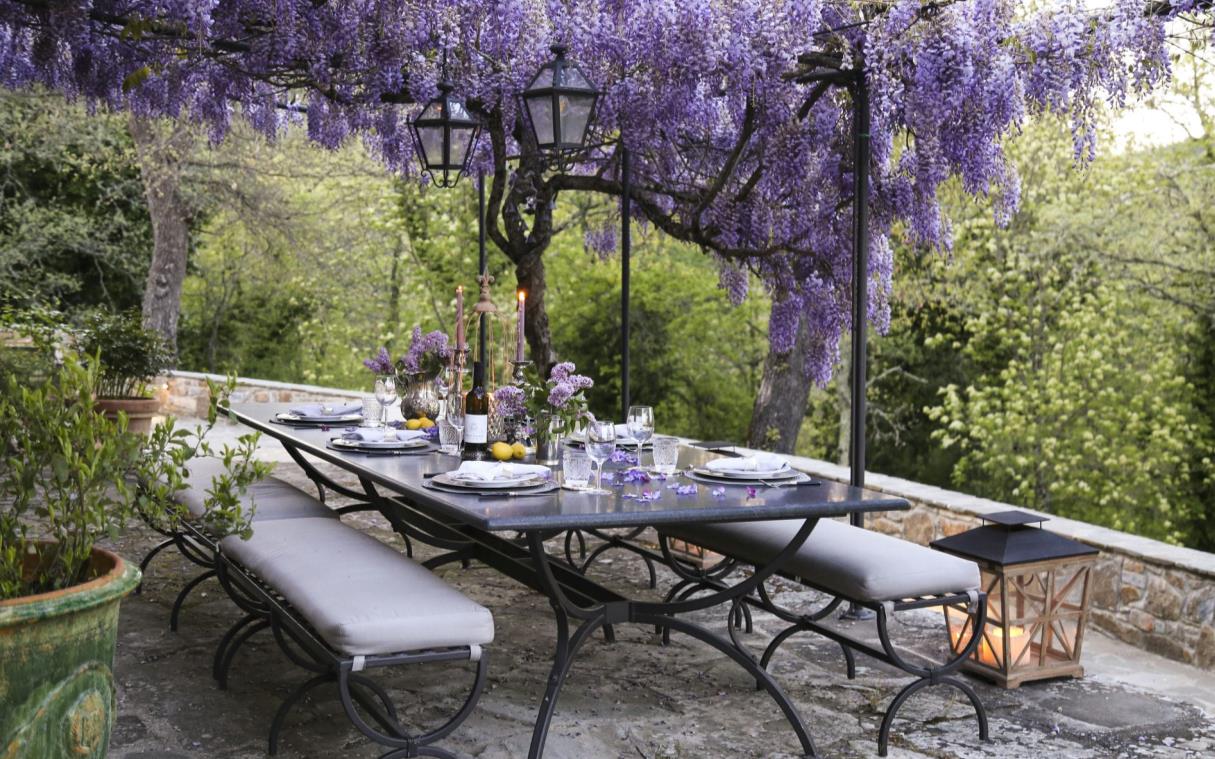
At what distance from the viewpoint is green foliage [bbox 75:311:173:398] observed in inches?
295

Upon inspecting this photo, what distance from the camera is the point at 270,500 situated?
412 centimetres

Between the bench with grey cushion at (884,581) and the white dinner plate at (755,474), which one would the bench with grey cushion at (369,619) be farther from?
the bench with grey cushion at (884,581)

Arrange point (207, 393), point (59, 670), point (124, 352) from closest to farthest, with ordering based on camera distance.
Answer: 1. point (59, 670)
2. point (124, 352)
3. point (207, 393)

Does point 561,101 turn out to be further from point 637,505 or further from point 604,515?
point 604,515

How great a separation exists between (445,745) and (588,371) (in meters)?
9.02

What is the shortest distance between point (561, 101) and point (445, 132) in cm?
77

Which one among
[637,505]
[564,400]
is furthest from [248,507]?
[637,505]

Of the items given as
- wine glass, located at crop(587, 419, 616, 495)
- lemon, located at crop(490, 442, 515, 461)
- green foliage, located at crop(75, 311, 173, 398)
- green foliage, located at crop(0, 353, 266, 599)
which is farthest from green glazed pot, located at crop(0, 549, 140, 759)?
green foliage, located at crop(75, 311, 173, 398)

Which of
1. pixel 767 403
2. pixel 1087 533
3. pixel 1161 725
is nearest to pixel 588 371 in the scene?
pixel 767 403

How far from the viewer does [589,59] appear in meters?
5.04

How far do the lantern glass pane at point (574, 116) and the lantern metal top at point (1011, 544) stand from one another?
191 centimetres

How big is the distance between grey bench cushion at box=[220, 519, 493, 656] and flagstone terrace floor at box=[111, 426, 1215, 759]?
0.44m

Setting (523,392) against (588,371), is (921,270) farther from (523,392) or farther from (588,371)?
(523,392)

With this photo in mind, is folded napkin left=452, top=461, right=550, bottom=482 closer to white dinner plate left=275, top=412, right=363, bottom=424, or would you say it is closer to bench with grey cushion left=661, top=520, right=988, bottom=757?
bench with grey cushion left=661, top=520, right=988, bottom=757
